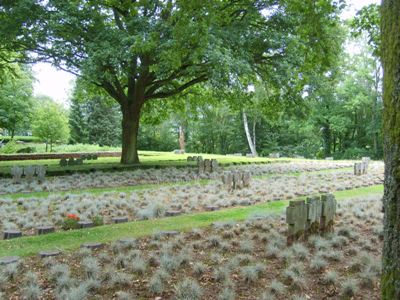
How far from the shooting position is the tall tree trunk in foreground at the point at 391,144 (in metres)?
2.38

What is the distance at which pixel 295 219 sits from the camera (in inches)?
230

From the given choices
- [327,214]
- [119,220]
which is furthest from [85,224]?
[327,214]

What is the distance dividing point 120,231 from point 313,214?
3.28m

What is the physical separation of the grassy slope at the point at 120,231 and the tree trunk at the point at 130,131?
9.98 m

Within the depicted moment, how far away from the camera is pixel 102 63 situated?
484 inches

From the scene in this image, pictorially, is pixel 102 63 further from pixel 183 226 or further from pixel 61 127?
pixel 61 127

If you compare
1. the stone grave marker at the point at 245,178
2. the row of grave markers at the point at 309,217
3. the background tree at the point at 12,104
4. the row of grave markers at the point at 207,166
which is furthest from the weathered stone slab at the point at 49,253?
the background tree at the point at 12,104

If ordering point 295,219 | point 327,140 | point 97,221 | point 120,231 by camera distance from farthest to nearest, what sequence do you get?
point 327,140 < point 97,221 < point 120,231 < point 295,219

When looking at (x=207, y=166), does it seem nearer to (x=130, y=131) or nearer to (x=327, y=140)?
(x=130, y=131)

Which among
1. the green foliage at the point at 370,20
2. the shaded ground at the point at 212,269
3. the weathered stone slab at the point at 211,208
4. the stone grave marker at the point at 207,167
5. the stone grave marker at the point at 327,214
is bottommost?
the shaded ground at the point at 212,269

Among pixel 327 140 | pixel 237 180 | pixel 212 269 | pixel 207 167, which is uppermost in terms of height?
pixel 327 140

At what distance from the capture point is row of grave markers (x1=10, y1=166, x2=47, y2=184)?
12.1m

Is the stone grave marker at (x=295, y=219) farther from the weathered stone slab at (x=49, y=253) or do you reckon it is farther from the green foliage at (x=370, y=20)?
the green foliage at (x=370, y=20)

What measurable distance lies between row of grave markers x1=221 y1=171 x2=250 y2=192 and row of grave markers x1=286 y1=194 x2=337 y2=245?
456 centimetres
